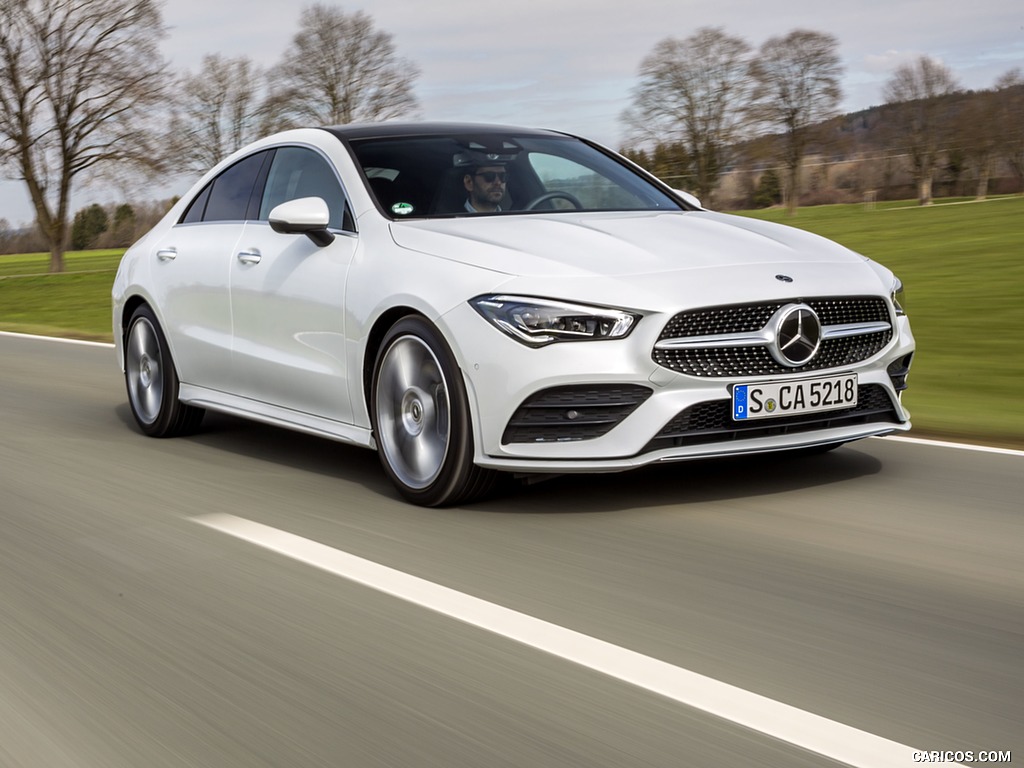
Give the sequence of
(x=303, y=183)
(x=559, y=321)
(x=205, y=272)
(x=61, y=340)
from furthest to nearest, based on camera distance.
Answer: (x=61, y=340) < (x=205, y=272) < (x=303, y=183) < (x=559, y=321)

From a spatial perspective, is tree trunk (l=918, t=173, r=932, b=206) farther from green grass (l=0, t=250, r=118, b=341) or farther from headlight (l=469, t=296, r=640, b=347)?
headlight (l=469, t=296, r=640, b=347)

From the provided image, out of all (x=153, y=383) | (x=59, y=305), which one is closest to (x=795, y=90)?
(x=59, y=305)

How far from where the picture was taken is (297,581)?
432cm

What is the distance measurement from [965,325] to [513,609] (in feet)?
31.8

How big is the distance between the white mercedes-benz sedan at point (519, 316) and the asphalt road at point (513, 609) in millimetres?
298

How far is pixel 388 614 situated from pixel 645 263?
180cm

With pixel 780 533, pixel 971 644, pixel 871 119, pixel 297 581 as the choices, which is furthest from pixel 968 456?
pixel 871 119

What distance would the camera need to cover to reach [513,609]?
12.9 ft

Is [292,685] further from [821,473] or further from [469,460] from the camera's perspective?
[821,473]

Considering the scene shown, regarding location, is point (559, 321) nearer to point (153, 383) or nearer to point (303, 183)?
point (303, 183)

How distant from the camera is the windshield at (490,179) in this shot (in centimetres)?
591

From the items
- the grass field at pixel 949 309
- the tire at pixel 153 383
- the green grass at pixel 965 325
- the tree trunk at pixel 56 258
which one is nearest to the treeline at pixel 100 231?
the tree trunk at pixel 56 258

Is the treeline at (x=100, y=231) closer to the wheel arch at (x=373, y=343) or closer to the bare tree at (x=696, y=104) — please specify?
the bare tree at (x=696, y=104)


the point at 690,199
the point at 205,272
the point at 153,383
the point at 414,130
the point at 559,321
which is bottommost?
the point at 153,383
